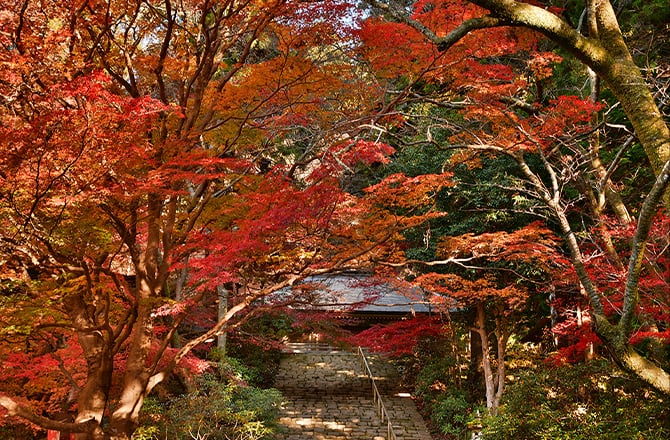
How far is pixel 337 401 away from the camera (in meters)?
14.6

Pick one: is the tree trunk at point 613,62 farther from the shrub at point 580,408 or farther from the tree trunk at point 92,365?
the tree trunk at point 92,365

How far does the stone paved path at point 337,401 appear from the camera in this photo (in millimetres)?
11734

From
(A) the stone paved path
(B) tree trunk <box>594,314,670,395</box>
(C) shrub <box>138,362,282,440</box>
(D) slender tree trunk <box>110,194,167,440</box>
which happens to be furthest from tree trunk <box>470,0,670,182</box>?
(A) the stone paved path

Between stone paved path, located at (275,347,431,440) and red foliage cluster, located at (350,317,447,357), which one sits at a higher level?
red foliage cluster, located at (350,317,447,357)

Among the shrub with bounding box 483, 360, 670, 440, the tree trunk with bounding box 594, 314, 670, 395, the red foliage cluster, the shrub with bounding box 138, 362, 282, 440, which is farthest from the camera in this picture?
the red foliage cluster

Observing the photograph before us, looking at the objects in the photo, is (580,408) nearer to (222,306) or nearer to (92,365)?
(92,365)

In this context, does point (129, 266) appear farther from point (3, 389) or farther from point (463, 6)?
point (463, 6)

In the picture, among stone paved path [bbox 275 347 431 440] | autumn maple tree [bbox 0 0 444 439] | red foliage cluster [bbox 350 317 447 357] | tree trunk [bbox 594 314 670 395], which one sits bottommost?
stone paved path [bbox 275 347 431 440]

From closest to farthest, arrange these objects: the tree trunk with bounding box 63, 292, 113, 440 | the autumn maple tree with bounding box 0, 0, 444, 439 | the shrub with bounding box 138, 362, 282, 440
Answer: the autumn maple tree with bounding box 0, 0, 444, 439
the tree trunk with bounding box 63, 292, 113, 440
the shrub with bounding box 138, 362, 282, 440

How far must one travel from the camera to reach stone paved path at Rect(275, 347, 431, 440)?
11734mm

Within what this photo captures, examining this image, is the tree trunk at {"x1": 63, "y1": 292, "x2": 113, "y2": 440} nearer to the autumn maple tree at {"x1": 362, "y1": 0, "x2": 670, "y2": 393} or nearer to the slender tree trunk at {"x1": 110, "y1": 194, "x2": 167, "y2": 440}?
the slender tree trunk at {"x1": 110, "y1": 194, "x2": 167, "y2": 440}

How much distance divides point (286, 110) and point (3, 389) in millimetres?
6373

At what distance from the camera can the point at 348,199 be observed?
8672 mm

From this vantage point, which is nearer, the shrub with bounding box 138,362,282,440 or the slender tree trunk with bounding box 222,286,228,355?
the shrub with bounding box 138,362,282,440
